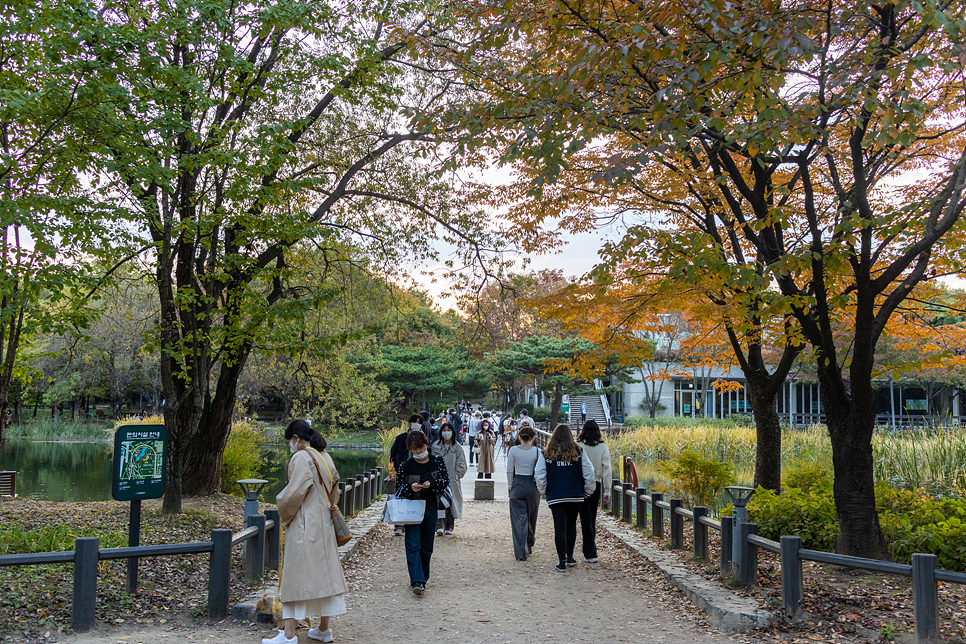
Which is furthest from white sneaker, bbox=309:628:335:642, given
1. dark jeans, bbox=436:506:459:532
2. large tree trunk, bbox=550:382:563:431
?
large tree trunk, bbox=550:382:563:431

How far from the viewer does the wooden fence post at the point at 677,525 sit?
30.3 ft

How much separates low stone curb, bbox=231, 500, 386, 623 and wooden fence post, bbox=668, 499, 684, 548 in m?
4.25

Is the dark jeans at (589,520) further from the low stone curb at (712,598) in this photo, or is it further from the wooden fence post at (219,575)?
the wooden fence post at (219,575)

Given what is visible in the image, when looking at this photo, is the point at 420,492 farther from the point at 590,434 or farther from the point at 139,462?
the point at 590,434

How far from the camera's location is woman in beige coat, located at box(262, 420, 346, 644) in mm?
5336

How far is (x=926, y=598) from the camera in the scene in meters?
5.20

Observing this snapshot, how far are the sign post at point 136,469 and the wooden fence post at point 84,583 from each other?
2.13 feet

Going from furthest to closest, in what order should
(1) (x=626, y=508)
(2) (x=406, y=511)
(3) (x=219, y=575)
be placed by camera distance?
(1) (x=626, y=508), (2) (x=406, y=511), (3) (x=219, y=575)

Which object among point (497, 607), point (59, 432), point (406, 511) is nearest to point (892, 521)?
point (497, 607)

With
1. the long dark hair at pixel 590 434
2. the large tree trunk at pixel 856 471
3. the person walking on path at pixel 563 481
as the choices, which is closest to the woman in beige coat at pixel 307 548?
the person walking on path at pixel 563 481

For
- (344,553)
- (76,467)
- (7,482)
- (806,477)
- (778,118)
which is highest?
(778,118)

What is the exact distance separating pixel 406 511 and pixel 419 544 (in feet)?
1.65

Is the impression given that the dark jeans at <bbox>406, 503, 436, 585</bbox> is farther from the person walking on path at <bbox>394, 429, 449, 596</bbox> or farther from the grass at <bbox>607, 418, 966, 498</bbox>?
the grass at <bbox>607, 418, 966, 498</bbox>

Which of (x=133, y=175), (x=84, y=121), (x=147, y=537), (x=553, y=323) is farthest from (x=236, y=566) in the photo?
(x=553, y=323)
